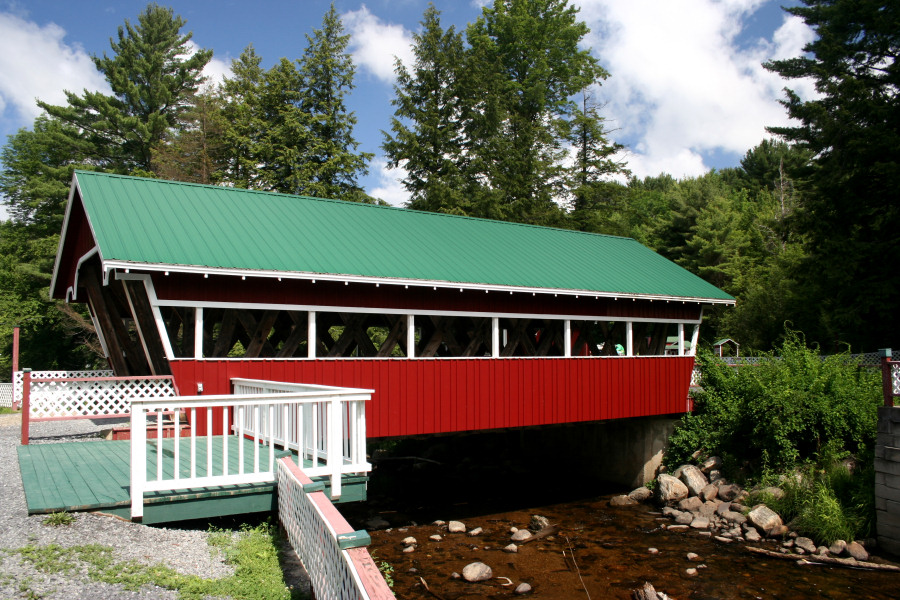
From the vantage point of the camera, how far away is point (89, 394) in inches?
397

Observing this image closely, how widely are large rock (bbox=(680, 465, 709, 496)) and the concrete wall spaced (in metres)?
3.76

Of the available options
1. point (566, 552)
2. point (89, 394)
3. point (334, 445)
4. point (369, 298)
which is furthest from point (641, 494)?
point (89, 394)

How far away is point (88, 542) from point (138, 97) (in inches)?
1264

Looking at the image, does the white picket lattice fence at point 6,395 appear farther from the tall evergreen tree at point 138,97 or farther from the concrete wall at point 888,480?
the concrete wall at point 888,480

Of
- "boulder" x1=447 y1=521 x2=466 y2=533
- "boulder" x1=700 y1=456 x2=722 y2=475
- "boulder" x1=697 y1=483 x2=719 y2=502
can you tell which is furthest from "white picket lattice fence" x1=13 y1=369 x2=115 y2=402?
"boulder" x1=700 y1=456 x2=722 y2=475

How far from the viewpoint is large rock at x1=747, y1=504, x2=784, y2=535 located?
1265cm

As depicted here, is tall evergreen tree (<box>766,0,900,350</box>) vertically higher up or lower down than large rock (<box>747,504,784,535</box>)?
higher up

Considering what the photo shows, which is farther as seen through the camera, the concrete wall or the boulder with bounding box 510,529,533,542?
the boulder with bounding box 510,529,533,542

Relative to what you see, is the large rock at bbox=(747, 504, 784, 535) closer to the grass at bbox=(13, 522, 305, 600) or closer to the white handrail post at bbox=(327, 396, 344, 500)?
the white handrail post at bbox=(327, 396, 344, 500)

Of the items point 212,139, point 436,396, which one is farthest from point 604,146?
point 436,396

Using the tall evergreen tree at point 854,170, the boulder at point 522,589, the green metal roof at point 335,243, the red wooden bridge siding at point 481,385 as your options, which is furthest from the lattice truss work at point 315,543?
the tall evergreen tree at point 854,170

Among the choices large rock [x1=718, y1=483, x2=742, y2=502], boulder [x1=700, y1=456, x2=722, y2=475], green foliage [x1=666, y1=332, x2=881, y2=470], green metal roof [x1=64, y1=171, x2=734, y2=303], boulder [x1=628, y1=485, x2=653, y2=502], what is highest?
green metal roof [x1=64, y1=171, x2=734, y2=303]

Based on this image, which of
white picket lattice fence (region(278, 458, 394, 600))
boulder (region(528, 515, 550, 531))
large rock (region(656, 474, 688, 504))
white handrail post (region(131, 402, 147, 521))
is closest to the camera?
white picket lattice fence (region(278, 458, 394, 600))

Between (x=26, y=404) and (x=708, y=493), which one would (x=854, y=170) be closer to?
(x=708, y=493)
